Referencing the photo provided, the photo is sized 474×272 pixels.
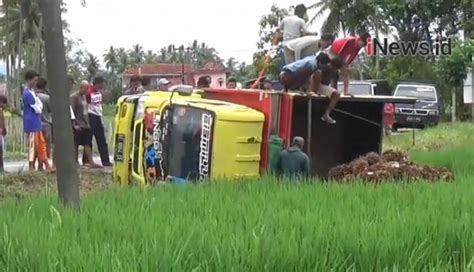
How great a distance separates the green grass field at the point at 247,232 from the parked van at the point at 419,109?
23210mm

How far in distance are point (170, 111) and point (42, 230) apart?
15.5ft

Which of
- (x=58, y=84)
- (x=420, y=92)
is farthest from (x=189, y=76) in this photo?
(x=420, y=92)

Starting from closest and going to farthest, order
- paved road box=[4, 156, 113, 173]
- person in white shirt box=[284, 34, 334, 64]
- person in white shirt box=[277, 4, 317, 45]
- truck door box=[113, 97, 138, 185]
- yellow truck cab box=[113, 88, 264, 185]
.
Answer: yellow truck cab box=[113, 88, 264, 185] → truck door box=[113, 97, 138, 185] → person in white shirt box=[284, 34, 334, 64] → person in white shirt box=[277, 4, 317, 45] → paved road box=[4, 156, 113, 173]

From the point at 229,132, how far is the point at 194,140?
0.48 m

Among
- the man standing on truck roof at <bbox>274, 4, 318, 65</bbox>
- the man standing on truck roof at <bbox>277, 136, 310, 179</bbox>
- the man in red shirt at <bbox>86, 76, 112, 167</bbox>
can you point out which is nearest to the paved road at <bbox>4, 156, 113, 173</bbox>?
the man in red shirt at <bbox>86, 76, 112, 167</bbox>

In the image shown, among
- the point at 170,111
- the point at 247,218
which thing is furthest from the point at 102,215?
the point at 170,111

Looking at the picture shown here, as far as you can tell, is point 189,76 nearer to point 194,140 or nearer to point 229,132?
point 194,140

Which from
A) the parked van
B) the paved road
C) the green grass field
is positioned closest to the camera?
the green grass field

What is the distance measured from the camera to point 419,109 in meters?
30.6

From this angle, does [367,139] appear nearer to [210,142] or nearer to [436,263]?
[210,142]

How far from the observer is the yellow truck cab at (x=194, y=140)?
8859 millimetres

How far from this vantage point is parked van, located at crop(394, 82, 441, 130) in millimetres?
29781

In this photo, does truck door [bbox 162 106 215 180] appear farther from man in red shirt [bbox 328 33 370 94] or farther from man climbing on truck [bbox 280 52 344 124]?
man in red shirt [bbox 328 33 370 94]

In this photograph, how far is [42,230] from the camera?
4.95 metres
